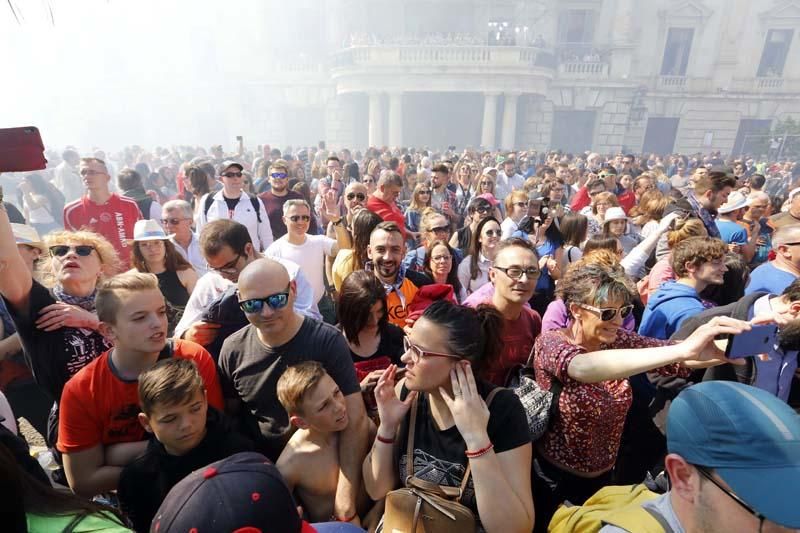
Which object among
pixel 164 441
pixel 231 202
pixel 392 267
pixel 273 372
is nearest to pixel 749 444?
pixel 273 372

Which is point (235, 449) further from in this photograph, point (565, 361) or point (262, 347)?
point (565, 361)

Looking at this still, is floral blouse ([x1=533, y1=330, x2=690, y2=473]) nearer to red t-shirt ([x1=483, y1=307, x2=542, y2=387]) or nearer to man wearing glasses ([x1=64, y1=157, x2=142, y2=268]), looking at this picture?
red t-shirt ([x1=483, y1=307, x2=542, y2=387])

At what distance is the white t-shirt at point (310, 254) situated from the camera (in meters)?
4.00

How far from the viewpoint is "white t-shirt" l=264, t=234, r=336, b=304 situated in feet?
13.1

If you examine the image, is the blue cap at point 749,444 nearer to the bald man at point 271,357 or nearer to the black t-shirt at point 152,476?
the bald man at point 271,357

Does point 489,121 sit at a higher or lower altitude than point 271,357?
higher

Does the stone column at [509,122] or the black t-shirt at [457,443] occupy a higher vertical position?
the stone column at [509,122]

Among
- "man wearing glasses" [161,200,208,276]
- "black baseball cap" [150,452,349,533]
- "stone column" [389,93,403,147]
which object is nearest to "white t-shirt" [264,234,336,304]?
"man wearing glasses" [161,200,208,276]

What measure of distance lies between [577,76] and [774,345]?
2936cm

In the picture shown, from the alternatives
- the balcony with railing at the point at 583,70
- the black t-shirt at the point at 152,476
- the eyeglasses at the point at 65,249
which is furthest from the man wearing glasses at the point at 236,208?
the balcony with railing at the point at 583,70

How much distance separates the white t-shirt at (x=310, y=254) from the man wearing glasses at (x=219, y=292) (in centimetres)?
92

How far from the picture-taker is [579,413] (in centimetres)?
201

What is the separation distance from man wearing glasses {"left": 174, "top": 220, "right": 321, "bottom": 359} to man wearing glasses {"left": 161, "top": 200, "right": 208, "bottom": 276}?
125 cm

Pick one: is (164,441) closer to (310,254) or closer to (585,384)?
(585,384)
